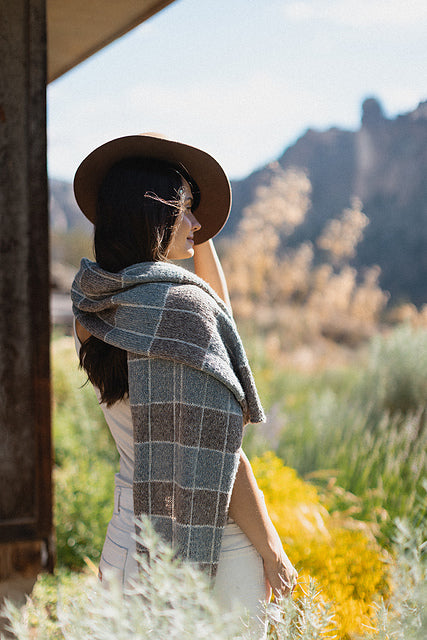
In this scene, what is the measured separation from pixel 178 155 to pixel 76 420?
11.2 ft

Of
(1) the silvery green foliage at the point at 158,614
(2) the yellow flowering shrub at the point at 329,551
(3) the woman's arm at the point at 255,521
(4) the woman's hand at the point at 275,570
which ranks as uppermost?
(1) the silvery green foliage at the point at 158,614

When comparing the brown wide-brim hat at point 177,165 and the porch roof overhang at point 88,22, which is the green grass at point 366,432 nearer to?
the brown wide-brim hat at point 177,165

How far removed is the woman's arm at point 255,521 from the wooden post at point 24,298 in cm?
49

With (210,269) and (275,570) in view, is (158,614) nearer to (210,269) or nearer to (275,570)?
(275,570)

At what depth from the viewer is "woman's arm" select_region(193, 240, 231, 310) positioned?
1723 mm

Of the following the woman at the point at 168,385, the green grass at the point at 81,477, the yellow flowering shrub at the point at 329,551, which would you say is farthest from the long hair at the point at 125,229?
the green grass at the point at 81,477

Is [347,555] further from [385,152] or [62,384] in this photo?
[385,152]

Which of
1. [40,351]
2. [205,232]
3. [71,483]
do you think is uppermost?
[205,232]

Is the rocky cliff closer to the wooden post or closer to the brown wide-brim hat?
the brown wide-brim hat

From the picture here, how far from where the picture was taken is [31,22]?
1341 millimetres

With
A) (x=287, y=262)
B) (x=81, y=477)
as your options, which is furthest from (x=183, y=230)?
(x=287, y=262)

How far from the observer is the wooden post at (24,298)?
1.35 metres

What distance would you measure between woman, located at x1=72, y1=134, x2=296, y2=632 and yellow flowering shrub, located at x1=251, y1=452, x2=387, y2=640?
57 cm

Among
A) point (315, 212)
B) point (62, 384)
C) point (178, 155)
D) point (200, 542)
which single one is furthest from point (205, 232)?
point (315, 212)
